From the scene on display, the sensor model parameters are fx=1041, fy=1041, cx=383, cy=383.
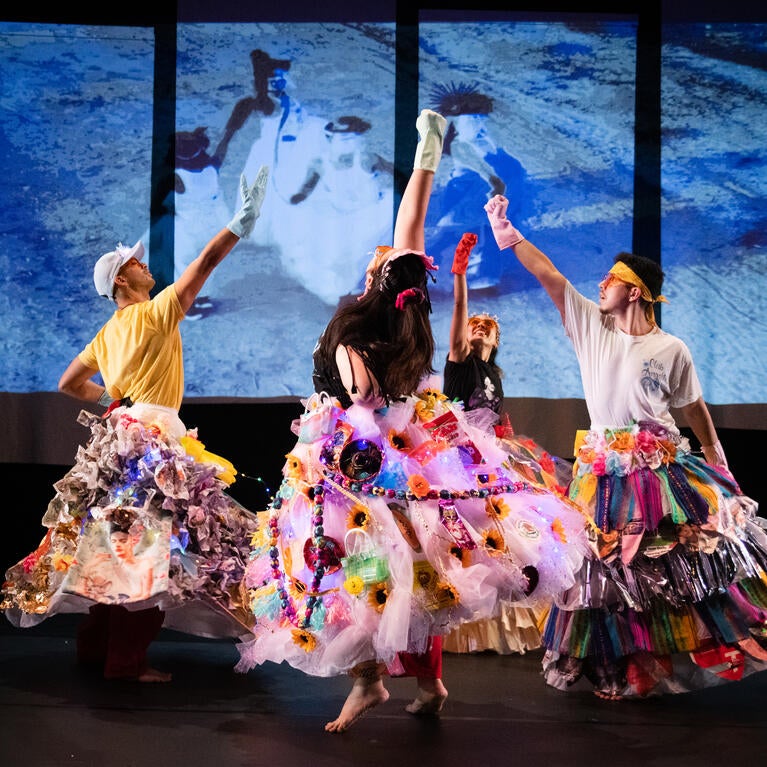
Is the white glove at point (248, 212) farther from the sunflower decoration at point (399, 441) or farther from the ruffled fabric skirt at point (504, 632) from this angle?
the ruffled fabric skirt at point (504, 632)

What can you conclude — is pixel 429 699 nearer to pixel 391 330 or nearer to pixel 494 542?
pixel 494 542

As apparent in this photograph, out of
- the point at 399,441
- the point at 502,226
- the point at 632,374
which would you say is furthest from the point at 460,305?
the point at 399,441

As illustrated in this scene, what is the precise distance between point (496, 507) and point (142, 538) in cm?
126

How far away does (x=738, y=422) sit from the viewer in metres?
4.82

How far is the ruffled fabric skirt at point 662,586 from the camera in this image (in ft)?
10.3

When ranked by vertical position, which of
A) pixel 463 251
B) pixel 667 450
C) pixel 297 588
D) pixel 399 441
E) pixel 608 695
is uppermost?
pixel 463 251

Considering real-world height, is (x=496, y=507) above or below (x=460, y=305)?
below

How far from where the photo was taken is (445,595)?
101 inches

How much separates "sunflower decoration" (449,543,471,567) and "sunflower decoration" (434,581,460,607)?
7 cm

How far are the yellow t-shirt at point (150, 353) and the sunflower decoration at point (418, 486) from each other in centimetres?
123

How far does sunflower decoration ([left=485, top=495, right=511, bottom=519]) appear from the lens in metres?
2.69

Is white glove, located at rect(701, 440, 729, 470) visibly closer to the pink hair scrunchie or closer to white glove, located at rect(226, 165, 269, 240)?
the pink hair scrunchie

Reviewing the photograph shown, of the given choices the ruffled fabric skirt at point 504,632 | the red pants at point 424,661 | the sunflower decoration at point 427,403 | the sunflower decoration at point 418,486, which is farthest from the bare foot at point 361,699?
the ruffled fabric skirt at point 504,632

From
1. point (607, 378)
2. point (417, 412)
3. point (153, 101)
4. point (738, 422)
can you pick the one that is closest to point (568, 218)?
point (738, 422)
